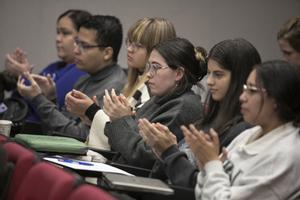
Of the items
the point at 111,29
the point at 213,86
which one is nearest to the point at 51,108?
the point at 111,29

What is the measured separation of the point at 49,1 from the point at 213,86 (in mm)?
3338

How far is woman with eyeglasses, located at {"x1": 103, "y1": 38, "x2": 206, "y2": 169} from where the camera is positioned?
341 cm

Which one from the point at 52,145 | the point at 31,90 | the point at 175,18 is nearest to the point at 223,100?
the point at 52,145

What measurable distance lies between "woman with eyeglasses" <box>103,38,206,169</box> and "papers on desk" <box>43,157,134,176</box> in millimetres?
224

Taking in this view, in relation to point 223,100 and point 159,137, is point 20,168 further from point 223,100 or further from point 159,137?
point 223,100

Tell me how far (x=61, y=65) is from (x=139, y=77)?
1.53m

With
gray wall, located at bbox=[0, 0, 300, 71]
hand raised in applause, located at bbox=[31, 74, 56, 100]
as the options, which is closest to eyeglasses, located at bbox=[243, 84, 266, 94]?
hand raised in applause, located at bbox=[31, 74, 56, 100]

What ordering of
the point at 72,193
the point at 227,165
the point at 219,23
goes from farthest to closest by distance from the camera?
the point at 219,23
the point at 227,165
the point at 72,193

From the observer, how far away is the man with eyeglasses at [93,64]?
14.8 ft

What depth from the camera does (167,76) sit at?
3508 millimetres

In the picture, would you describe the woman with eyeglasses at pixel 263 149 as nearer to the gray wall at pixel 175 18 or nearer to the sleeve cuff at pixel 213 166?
the sleeve cuff at pixel 213 166

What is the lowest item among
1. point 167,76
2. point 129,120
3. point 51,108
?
point 51,108

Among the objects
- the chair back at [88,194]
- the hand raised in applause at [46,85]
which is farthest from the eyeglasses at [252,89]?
the hand raised in applause at [46,85]

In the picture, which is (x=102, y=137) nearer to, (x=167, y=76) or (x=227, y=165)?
(x=167, y=76)
